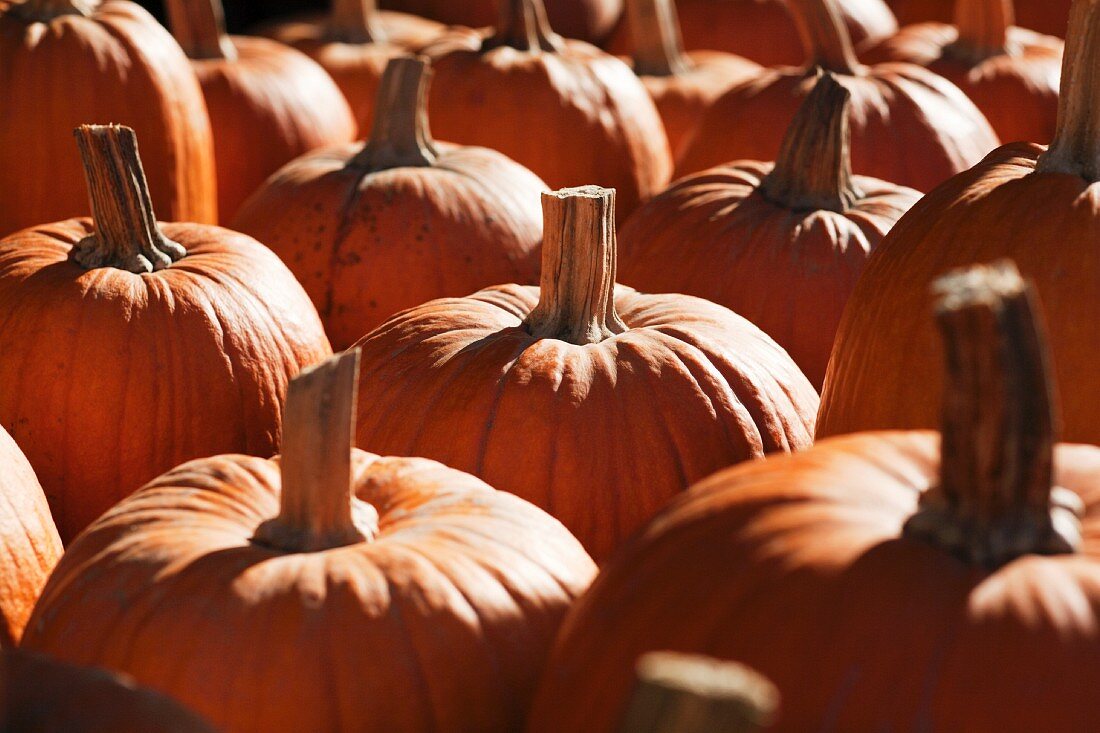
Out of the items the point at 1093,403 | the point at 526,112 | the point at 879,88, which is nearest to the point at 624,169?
the point at 526,112

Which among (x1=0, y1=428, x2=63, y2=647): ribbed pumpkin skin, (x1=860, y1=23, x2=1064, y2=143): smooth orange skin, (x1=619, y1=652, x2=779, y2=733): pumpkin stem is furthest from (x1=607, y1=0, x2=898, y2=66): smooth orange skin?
(x1=619, y1=652, x2=779, y2=733): pumpkin stem

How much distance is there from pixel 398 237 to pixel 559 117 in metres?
0.80

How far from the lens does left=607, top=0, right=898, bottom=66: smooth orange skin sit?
469cm

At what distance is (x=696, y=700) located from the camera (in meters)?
0.83

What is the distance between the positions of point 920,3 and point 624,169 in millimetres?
2207

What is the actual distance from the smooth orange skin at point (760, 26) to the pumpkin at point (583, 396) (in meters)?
2.81

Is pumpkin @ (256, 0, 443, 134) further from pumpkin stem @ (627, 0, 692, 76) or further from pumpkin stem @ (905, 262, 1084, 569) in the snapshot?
pumpkin stem @ (905, 262, 1084, 569)

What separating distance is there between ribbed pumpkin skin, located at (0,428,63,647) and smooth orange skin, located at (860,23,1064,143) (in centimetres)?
274

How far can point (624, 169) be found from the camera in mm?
3484

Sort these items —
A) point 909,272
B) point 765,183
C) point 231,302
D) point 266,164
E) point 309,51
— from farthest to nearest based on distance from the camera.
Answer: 1. point 309,51
2. point 266,164
3. point 765,183
4. point 231,302
5. point 909,272

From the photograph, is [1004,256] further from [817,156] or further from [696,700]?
[696,700]

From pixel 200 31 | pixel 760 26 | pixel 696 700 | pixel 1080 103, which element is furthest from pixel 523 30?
pixel 696 700

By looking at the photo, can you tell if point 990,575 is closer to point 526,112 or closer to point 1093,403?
point 1093,403

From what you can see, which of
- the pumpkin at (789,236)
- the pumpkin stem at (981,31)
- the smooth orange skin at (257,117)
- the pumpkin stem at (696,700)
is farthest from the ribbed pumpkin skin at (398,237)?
the pumpkin stem at (696,700)
